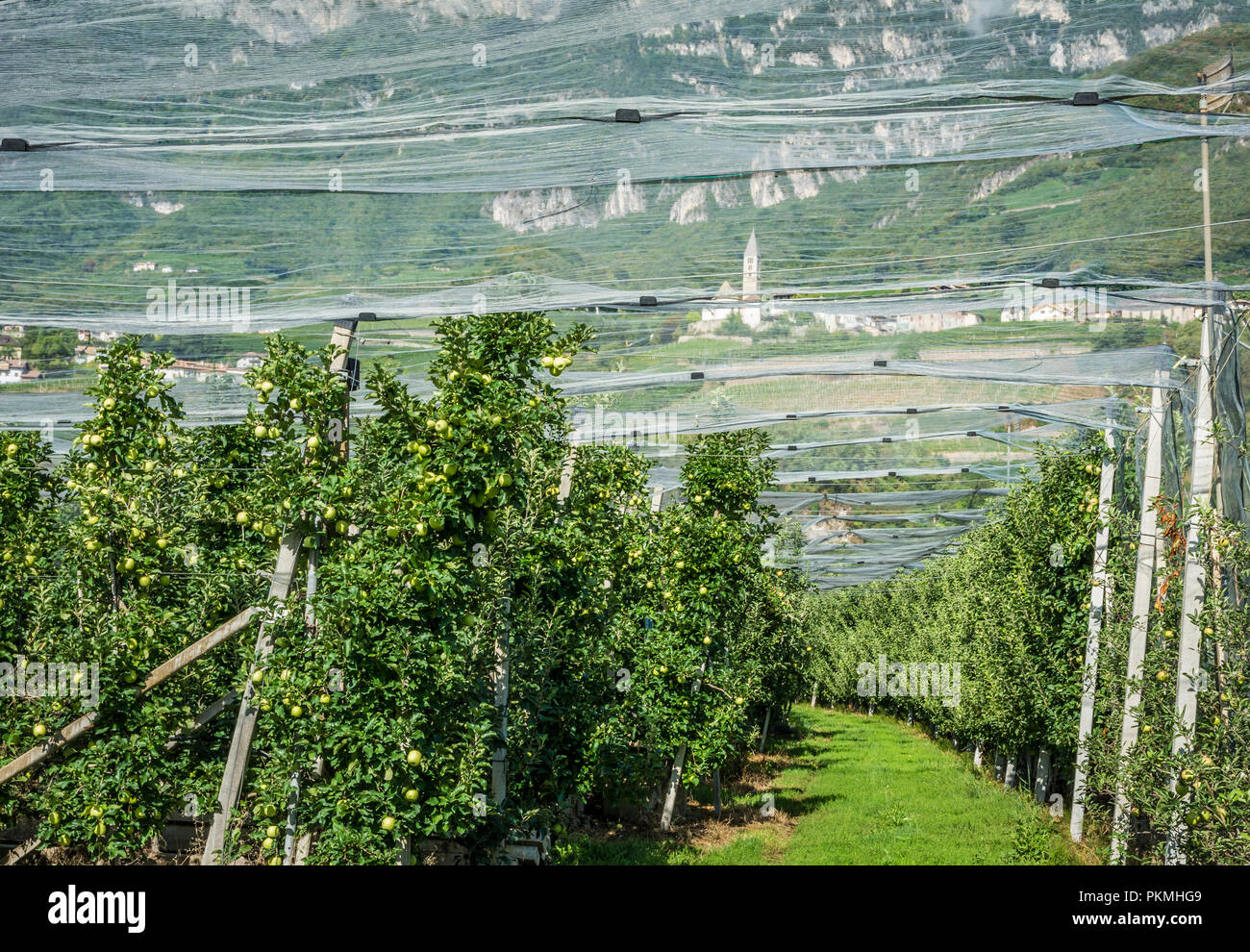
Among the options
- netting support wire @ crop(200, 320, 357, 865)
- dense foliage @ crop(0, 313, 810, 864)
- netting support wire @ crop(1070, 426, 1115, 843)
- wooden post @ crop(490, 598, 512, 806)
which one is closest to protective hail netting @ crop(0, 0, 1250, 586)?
dense foliage @ crop(0, 313, 810, 864)

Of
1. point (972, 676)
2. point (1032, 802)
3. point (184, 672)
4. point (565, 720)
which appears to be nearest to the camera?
point (184, 672)

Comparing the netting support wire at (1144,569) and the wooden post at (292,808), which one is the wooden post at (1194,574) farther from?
the wooden post at (292,808)

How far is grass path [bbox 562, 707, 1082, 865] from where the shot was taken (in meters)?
11.2

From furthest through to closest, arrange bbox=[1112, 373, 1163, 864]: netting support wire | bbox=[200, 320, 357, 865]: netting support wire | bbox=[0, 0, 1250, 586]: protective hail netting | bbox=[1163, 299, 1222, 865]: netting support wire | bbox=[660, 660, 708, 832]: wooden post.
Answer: bbox=[660, 660, 708, 832]: wooden post, bbox=[1112, 373, 1163, 864]: netting support wire, bbox=[1163, 299, 1222, 865]: netting support wire, bbox=[200, 320, 357, 865]: netting support wire, bbox=[0, 0, 1250, 586]: protective hail netting

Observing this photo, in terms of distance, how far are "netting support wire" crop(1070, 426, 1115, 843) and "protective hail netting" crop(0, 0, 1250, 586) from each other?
3.43 meters

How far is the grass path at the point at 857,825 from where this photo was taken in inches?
442

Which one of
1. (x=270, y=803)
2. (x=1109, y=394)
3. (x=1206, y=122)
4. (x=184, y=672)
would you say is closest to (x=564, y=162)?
(x=1206, y=122)

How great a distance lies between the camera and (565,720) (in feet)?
27.6

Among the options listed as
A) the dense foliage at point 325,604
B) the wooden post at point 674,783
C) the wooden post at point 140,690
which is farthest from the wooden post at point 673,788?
the wooden post at point 140,690

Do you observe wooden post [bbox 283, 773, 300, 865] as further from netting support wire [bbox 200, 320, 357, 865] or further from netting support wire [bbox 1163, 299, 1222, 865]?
netting support wire [bbox 1163, 299, 1222, 865]

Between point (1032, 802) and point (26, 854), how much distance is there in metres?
12.0

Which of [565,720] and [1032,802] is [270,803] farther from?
[1032,802]

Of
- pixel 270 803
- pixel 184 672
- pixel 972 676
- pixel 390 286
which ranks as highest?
pixel 390 286

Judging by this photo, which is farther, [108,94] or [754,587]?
[754,587]
